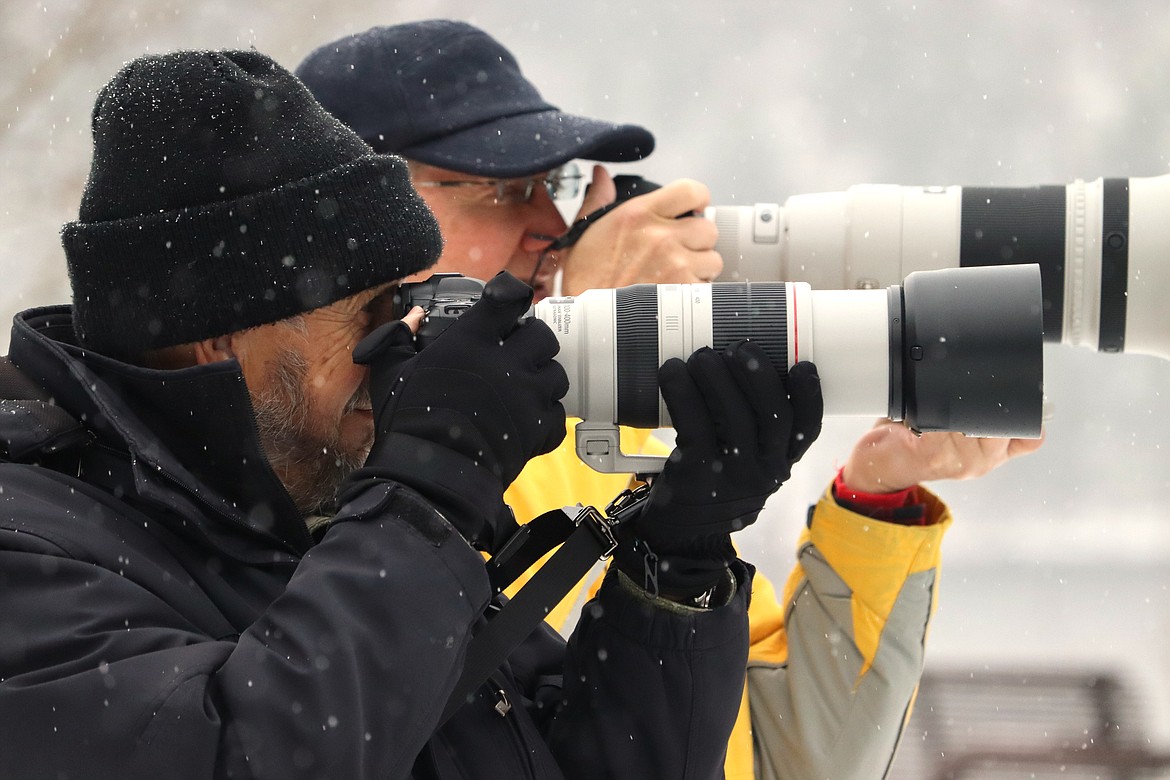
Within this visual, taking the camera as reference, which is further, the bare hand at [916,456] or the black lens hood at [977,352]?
the bare hand at [916,456]

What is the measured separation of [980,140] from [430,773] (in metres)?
5.12

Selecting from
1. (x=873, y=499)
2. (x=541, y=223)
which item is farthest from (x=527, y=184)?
(x=873, y=499)

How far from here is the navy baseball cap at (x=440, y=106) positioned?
2047 mm

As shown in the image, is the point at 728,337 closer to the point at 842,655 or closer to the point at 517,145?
the point at 842,655

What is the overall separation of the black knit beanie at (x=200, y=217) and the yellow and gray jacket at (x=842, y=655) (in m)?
0.74

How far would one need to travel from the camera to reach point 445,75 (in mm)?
2082

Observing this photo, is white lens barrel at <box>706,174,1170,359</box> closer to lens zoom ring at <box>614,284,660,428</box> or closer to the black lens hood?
the black lens hood

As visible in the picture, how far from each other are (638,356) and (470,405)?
10.3 inches

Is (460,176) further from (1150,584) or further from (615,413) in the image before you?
(1150,584)

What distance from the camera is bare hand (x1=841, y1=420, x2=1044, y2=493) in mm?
1814

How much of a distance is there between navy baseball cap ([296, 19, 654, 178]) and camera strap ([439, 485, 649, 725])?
72cm

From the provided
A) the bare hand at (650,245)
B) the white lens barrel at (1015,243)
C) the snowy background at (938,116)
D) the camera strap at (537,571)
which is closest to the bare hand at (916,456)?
the white lens barrel at (1015,243)

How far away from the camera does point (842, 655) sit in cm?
184

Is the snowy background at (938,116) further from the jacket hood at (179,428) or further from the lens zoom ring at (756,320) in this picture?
the jacket hood at (179,428)
